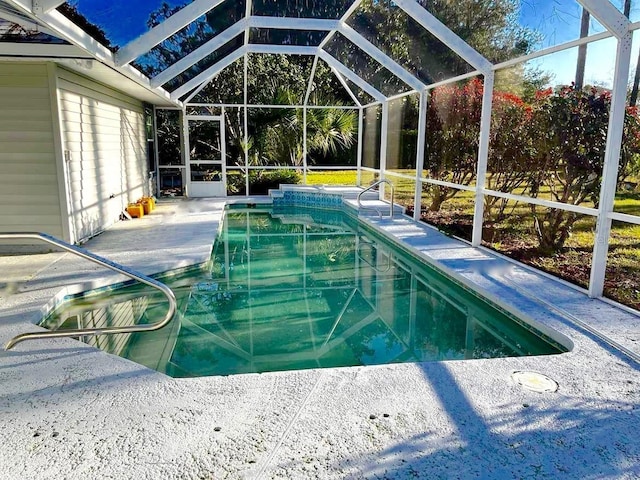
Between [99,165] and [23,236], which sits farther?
[99,165]

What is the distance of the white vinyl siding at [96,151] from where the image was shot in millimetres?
6629

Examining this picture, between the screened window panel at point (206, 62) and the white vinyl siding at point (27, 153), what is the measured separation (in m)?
3.50

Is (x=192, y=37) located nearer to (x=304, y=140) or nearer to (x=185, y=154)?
(x=185, y=154)

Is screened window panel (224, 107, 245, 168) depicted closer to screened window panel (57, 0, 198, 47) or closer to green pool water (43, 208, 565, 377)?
green pool water (43, 208, 565, 377)

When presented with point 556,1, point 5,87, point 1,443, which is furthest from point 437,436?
point 5,87

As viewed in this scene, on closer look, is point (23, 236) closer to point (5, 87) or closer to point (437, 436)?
point (437, 436)

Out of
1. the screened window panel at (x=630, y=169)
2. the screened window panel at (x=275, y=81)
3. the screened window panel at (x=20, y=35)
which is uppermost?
the screened window panel at (x=275, y=81)

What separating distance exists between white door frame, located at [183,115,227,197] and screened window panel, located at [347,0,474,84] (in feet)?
19.6

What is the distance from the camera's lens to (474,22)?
5.96 metres

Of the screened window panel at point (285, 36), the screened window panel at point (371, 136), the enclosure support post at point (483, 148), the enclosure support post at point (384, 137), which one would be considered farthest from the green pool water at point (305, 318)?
the screened window panel at point (371, 136)

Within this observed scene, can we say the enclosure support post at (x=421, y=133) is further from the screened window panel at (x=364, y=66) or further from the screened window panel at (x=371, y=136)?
the screened window panel at (x=371, y=136)

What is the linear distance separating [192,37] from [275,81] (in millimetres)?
6315

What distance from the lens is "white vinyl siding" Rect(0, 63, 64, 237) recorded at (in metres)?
6.09

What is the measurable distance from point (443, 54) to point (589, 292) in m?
4.09
